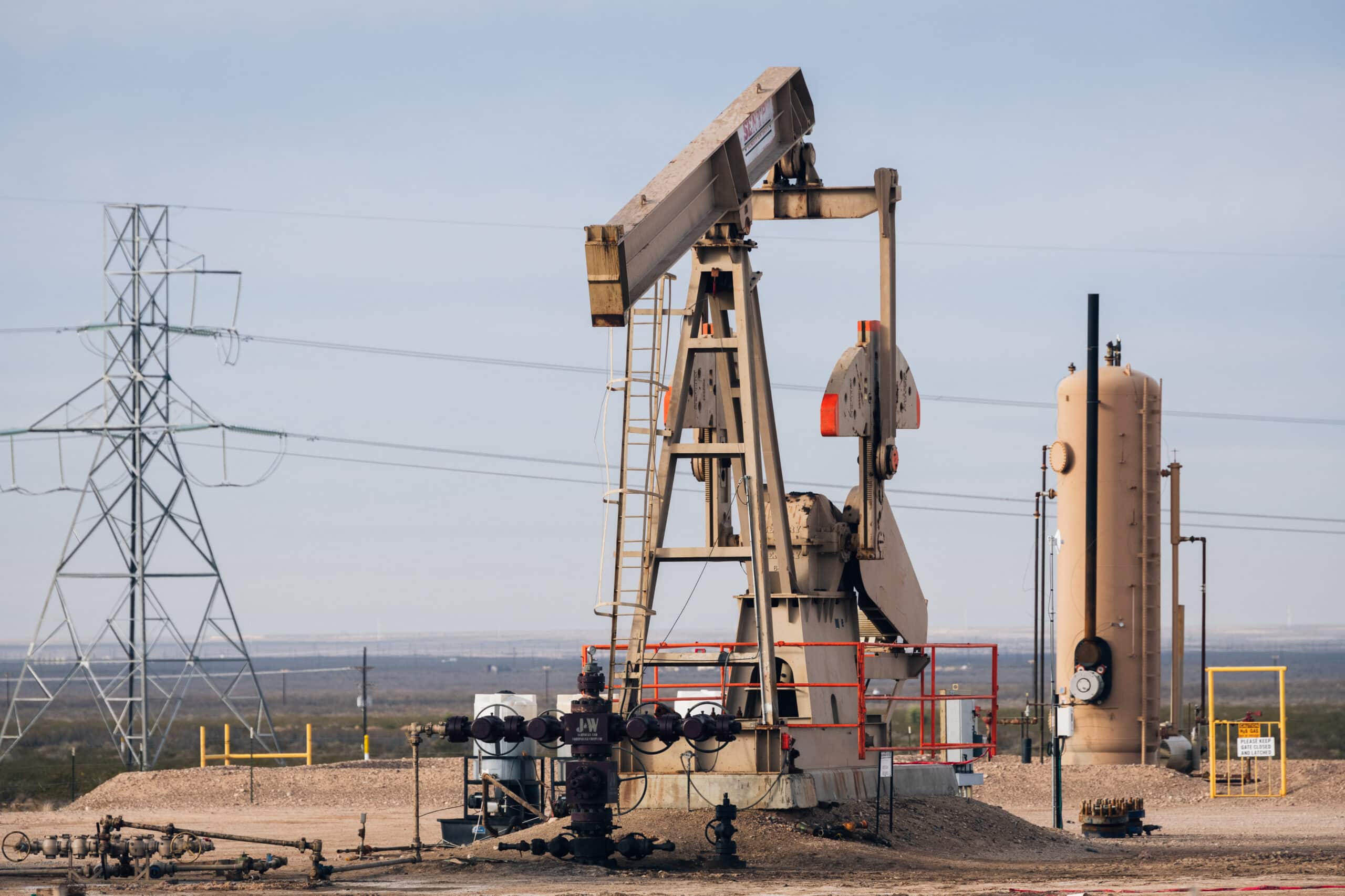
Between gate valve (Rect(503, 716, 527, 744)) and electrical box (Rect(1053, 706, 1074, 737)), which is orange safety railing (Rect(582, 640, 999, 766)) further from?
electrical box (Rect(1053, 706, 1074, 737))

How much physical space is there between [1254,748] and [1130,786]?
1986 mm

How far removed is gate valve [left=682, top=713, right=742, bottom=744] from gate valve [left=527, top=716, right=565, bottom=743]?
1.10 metres

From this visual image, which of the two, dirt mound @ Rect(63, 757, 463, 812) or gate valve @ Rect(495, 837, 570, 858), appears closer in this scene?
gate valve @ Rect(495, 837, 570, 858)

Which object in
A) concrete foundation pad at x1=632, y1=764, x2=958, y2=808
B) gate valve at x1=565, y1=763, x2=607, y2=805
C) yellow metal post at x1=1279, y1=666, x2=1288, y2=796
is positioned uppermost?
gate valve at x1=565, y1=763, x2=607, y2=805

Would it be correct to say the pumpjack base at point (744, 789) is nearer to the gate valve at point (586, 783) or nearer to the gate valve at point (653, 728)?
the gate valve at point (653, 728)

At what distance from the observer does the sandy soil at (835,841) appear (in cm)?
1498

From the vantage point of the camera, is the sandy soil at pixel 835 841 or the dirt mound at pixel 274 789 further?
the dirt mound at pixel 274 789

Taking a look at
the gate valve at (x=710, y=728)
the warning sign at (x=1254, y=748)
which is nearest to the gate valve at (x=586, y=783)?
the gate valve at (x=710, y=728)

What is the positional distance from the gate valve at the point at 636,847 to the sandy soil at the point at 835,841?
0.13 meters

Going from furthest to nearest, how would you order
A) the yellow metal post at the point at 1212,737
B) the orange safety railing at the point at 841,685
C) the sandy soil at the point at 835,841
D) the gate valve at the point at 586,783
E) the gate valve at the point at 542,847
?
the yellow metal post at the point at 1212,737, the orange safety railing at the point at 841,685, the gate valve at the point at 542,847, the gate valve at the point at 586,783, the sandy soil at the point at 835,841

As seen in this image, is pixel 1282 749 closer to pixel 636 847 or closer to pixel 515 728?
pixel 636 847

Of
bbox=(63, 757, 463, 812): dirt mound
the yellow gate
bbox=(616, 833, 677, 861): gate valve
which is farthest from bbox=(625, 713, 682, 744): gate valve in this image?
the yellow gate

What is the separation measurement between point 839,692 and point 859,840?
2.12 metres

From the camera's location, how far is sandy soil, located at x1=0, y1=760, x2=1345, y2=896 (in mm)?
14977
